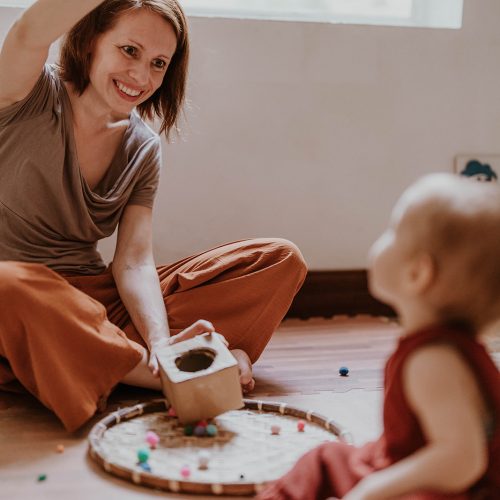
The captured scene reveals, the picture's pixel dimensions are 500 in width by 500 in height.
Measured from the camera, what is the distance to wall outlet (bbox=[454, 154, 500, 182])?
247 cm

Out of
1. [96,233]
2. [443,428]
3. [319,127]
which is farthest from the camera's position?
[319,127]

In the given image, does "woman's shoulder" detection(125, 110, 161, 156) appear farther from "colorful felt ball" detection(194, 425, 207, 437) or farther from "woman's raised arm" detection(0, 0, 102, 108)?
"colorful felt ball" detection(194, 425, 207, 437)

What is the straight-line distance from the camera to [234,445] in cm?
125

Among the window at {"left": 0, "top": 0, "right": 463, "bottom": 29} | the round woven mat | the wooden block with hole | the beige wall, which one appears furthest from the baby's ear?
the window at {"left": 0, "top": 0, "right": 463, "bottom": 29}

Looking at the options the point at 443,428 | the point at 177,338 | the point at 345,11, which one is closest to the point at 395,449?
the point at 443,428

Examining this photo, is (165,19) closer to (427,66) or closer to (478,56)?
(427,66)

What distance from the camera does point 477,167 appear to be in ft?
8.13

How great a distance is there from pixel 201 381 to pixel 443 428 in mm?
579

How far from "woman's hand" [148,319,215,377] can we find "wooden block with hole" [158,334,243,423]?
0.04 meters

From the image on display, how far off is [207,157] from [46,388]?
1.10 m

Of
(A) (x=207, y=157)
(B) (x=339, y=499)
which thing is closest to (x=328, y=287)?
(A) (x=207, y=157)

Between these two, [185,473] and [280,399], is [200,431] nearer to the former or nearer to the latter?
[185,473]

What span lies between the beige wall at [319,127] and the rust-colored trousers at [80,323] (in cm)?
65

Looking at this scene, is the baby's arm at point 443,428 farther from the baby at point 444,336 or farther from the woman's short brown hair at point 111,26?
the woman's short brown hair at point 111,26
